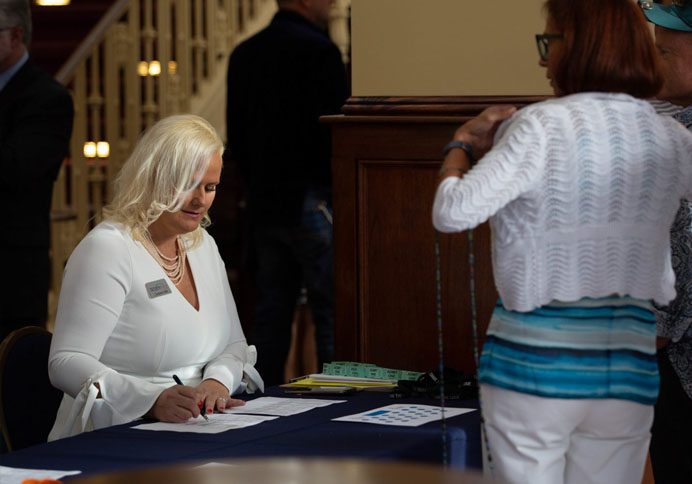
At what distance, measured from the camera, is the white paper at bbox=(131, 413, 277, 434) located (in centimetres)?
244

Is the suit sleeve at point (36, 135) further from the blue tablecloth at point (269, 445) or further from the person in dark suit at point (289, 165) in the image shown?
the blue tablecloth at point (269, 445)

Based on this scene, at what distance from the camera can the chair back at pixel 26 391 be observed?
2.79 meters

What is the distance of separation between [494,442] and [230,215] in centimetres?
455

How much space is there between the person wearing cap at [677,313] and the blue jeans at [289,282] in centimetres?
227

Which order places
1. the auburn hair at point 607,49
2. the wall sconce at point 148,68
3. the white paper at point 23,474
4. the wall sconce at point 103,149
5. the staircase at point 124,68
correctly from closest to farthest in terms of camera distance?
the white paper at point 23,474 < the auburn hair at point 607,49 < the staircase at point 124,68 < the wall sconce at point 103,149 < the wall sconce at point 148,68

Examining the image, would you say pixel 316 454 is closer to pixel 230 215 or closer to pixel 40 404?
pixel 40 404

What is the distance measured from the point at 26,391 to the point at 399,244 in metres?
1.22

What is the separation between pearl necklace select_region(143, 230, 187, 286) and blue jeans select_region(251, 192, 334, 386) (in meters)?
1.88

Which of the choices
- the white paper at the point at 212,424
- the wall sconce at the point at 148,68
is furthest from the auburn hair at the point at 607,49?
the wall sconce at the point at 148,68

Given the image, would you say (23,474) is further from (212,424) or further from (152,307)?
(152,307)

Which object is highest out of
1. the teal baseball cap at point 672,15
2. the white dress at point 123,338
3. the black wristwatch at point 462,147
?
the teal baseball cap at point 672,15

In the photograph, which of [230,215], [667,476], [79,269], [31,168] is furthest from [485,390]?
[230,215]

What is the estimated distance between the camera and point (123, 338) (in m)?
2.82

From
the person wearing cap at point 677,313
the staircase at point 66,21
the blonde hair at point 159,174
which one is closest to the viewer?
the person wearing cap at point 677,313
